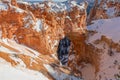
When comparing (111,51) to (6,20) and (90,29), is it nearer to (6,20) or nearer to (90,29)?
(90,29)

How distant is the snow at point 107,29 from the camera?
48.8 meters

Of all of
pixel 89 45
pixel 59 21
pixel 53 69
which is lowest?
pixel 59 21

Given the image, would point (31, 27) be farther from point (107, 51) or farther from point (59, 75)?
point (107, 51)

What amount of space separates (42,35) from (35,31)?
3.57 meters

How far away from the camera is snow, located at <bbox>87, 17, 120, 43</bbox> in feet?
160

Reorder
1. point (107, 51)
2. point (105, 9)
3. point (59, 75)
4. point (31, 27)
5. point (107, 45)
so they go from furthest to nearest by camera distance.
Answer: point (105, 9), point (31, 27), point (59, 75), point (107, 45), point (107, 51)

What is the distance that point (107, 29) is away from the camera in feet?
170

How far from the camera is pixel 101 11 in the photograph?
10294 cm

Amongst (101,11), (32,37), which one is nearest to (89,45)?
(32,37)

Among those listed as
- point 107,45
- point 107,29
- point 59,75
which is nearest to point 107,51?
point 107,45

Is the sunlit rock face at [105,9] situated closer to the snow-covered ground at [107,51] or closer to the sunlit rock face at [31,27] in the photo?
the sunlit rock face at [31,27]

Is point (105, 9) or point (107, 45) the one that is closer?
point (107, 45)

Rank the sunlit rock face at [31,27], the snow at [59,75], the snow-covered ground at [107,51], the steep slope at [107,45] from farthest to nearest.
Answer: the sunlit rock face at [31,27] → the snow at [59,75] → the steep slope at [107,45] → the snow-covered ground at [107,51]

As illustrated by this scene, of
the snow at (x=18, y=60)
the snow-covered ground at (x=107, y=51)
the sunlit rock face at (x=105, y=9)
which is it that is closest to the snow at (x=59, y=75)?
the snow-covered ground at (x=107, y=51)
